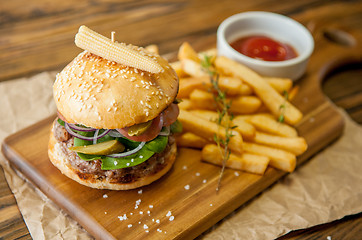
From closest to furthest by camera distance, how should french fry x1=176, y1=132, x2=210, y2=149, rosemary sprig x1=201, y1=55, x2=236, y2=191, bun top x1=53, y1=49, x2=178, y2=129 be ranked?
1. bun top x1=53, y1=49, x2=178, y2=129
2. rosemary sprig x1=201, y1=55, x2=236, y2=191
3. french fry x1=176, y1=132, x2=210, y2=149

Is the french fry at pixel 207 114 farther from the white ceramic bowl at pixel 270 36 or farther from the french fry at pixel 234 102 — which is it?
the white ceramic bowl at pixel 270 36

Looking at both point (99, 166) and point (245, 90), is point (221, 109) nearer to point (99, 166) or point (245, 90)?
point (245, 90)

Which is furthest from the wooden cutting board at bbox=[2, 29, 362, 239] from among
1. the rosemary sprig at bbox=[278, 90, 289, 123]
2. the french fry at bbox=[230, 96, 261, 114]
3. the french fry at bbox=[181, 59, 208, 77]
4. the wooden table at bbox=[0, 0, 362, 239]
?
the wooden table at bbox=[0, 0, 362, 239]

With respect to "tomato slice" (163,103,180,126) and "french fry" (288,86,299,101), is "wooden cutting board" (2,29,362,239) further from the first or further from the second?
"tomato slice" (163,103,180,126)

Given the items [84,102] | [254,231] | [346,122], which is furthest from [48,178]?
[346,122]

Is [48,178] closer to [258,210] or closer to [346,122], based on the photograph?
[258,210]
